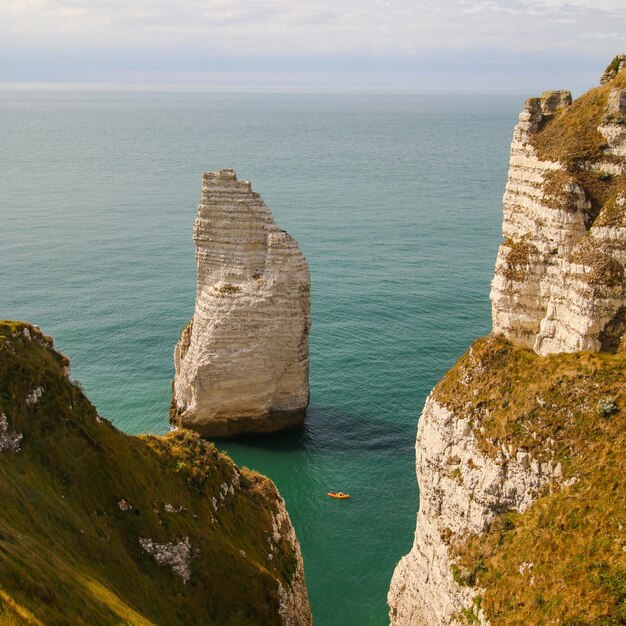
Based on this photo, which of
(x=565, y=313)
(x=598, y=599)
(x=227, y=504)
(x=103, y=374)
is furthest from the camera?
(x=103, y=374)

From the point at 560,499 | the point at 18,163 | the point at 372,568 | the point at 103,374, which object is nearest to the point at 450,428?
the point at 560,499

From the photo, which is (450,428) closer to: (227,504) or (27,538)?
(227,504)

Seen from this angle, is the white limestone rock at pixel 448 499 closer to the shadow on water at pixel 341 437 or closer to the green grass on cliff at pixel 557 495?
the green grass on cliff at pixel 557 495

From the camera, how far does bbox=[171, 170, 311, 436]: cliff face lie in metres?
41.3

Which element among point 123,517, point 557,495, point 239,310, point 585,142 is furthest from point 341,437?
point 557,495

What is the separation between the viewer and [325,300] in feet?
210

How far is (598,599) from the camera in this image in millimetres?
18391

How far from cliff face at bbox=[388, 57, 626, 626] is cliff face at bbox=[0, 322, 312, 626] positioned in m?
5.78

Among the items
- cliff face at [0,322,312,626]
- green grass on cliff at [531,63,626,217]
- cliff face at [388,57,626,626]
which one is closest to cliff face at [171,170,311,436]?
cliff face at [0,322,312,626]

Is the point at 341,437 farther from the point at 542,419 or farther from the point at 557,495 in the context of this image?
the point at 557,495

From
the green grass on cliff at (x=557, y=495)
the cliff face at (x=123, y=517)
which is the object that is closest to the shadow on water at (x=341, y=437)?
the cliff face at (x=123, y=517)

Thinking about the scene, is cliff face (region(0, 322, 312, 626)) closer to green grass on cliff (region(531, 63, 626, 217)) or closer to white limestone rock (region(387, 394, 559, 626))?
white limestone rock (region(387, 394, 559, 626))

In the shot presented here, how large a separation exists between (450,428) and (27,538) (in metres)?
13.4

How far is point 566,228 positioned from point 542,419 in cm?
750
